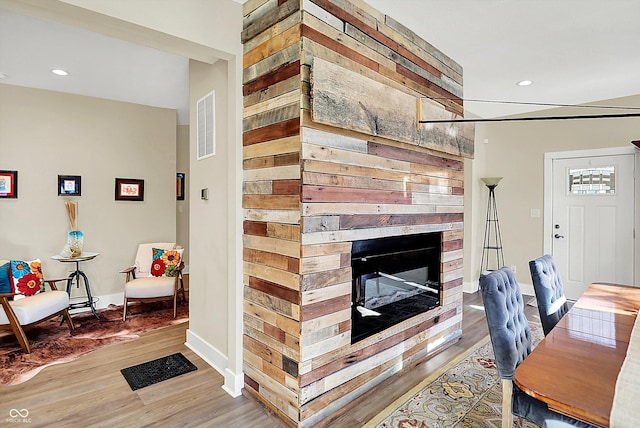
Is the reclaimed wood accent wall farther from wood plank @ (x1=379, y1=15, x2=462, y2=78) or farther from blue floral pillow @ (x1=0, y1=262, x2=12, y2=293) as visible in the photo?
blue floral pillow @ (x1=0, y1=262, x2=12, y2=293)

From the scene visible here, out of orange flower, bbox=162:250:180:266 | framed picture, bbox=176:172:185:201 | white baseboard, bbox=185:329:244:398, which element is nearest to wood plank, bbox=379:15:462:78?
white baseboard, bbox=185:329:244:398

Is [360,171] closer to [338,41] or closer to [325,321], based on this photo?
[338,41]

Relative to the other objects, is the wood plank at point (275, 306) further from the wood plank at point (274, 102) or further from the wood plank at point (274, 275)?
the wood plank at point (274, 102)

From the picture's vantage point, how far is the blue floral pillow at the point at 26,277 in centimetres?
340

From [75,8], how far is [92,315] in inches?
141

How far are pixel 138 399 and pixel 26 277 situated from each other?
213 centimetres

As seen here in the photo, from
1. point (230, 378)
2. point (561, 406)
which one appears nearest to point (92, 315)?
point (230, 378)

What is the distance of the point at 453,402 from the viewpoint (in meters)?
2.31

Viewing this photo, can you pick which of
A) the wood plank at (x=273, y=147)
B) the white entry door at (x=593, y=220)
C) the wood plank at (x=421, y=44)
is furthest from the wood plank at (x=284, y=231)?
the white entry door at (x=593, y=220)

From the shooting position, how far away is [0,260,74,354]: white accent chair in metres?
3.07

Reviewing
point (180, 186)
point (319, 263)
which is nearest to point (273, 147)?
point (319, 263)

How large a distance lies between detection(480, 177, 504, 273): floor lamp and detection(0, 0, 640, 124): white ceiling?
1.60 meters

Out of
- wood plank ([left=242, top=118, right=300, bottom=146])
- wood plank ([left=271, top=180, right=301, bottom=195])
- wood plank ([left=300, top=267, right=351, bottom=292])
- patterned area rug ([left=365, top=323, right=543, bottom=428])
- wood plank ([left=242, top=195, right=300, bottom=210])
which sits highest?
wood plank ([left=242, top=118, right=300, bottom=146])

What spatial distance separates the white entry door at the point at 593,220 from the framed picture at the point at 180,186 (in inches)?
235
